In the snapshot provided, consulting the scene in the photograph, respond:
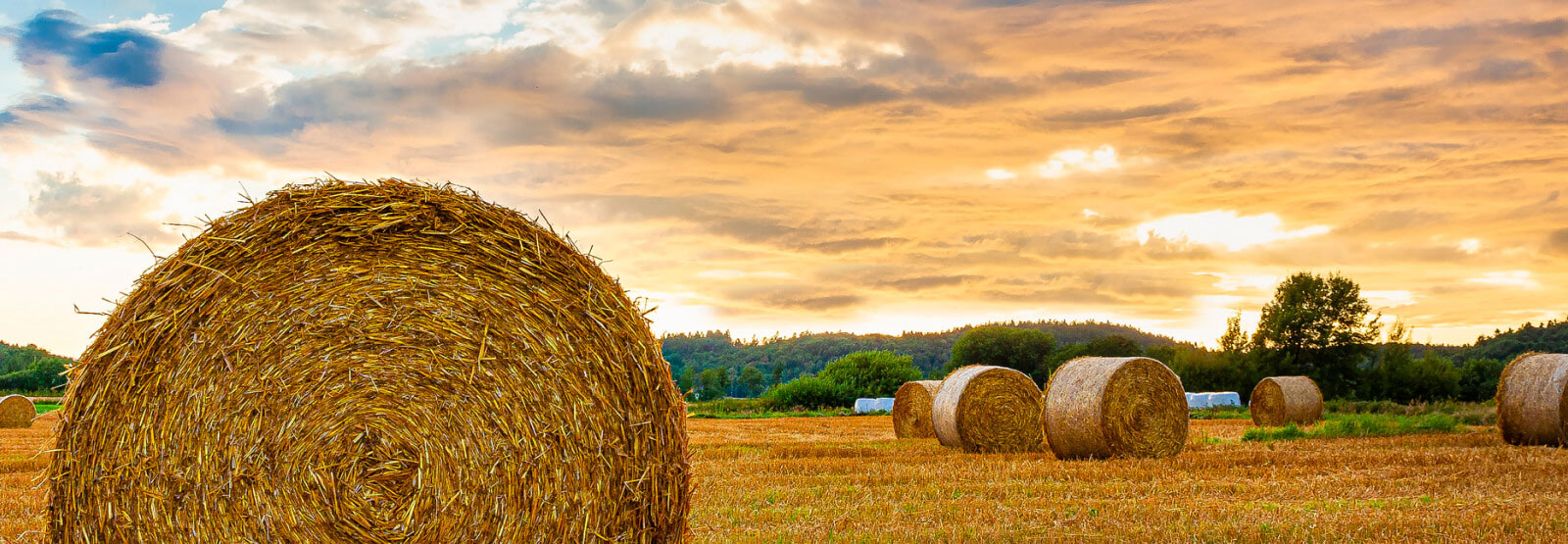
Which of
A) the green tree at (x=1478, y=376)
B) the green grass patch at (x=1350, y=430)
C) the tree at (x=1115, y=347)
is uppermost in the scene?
the tree at (x=1115, y=347)

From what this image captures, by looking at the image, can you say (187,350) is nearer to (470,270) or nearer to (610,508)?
(470,270)

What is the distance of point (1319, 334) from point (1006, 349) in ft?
79.1

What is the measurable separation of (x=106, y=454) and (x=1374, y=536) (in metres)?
7.78

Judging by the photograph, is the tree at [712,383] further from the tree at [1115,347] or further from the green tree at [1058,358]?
the tree at [1115,347]

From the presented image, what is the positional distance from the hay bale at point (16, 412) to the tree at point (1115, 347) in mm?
54381

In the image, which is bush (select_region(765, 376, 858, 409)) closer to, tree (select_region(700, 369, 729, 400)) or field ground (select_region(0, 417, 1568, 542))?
tree (select_region(700, 369, 729, 400))

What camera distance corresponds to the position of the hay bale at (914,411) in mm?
20484

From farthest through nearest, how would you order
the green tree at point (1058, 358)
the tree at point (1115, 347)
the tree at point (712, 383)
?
the tree at point (712, 383)
the tree at point (1115, 347)
the green tree at point (1058, 358)

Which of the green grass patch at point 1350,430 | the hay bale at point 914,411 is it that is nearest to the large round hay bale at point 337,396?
the green grass patch at point 1350,430

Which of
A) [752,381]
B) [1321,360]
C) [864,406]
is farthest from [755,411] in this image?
[752,381]

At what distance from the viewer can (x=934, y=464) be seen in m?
12.5

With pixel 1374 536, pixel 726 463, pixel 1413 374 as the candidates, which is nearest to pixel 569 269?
pixel 1374 536

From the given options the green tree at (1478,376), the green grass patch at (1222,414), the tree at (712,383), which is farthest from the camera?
the tree at (712,383)

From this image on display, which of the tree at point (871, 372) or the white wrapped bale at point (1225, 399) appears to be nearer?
→ the white wrapped bale at point (1225, 399)
